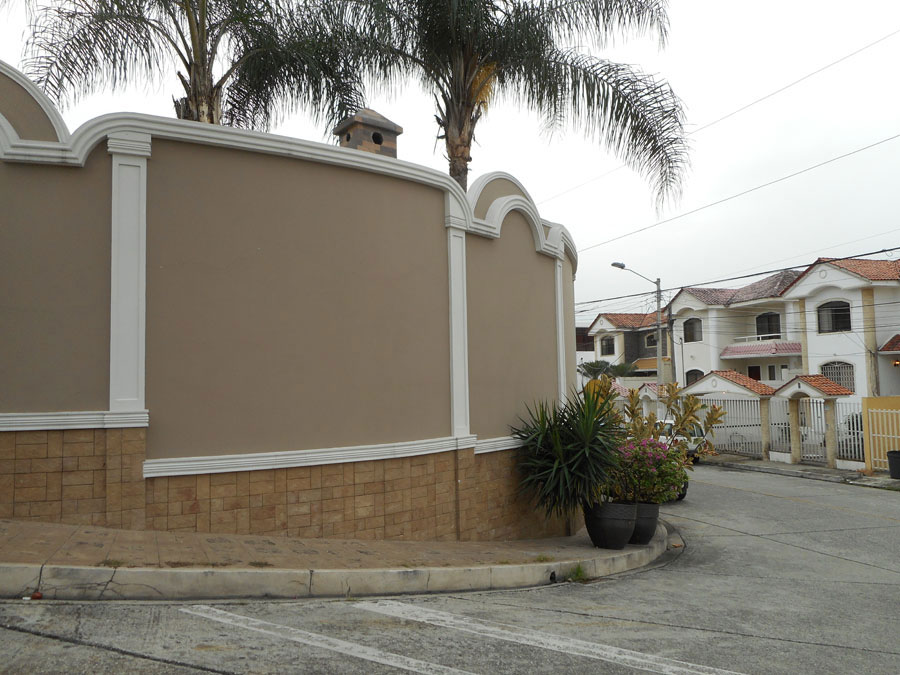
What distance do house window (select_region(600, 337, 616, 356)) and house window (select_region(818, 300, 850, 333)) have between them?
19.5m

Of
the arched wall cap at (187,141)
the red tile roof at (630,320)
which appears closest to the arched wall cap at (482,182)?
the arched wall cap at (187,141)

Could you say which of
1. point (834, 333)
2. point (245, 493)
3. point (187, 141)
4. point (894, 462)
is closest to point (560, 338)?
point (245, 493)

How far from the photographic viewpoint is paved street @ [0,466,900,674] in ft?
13.9

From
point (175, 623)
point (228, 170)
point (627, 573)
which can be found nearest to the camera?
point (175, 623)

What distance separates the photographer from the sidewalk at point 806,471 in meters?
19.0

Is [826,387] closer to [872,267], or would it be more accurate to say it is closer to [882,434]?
[882,434]

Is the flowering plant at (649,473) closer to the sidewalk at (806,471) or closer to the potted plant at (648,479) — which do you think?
the potted plant at (648,479)

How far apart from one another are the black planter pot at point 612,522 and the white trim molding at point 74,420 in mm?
5683

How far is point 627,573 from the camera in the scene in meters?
8.63

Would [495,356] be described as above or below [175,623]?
above

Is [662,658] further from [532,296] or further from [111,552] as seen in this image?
[532,296]

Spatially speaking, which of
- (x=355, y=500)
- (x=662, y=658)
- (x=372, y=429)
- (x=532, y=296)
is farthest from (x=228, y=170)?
(x=662, y=658)

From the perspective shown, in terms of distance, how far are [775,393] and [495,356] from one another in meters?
17.8

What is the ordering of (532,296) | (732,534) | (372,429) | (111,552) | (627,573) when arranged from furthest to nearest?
(732,534), (532,296), (627,573), (372,429), (111,552)
